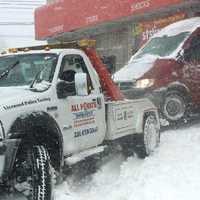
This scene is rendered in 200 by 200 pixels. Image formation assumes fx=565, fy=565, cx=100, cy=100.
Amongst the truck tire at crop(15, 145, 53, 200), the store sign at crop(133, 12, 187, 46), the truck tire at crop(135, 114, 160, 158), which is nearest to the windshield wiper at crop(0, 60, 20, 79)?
the truck tire at crop(15, 145, 53, 200)

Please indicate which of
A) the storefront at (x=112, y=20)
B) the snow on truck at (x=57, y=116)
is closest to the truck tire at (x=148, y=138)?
the snow on truck at (x=57, y=116)

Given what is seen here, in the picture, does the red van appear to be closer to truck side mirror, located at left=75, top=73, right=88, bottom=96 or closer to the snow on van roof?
the snow on van roof

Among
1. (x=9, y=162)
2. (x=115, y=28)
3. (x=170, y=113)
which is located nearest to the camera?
(x=9, y=162)

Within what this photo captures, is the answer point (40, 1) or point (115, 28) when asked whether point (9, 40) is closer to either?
point (40, 1)

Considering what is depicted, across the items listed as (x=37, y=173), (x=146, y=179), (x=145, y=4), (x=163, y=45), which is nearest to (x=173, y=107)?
(x=163, y=45)

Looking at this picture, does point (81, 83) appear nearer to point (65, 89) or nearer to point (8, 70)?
point (65, 89)

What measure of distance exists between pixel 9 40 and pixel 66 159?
59.3m

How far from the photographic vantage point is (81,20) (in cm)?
2464

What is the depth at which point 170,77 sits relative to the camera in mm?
11625

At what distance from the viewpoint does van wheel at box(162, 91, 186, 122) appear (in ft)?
38.0

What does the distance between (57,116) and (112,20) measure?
52.2 feet

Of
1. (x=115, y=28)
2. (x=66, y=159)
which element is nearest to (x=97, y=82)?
(x=66, y=159)

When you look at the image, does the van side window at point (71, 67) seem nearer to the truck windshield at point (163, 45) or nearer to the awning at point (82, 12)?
the truck windshield at point (163, 45)

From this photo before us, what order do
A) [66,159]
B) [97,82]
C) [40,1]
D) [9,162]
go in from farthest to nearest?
[40,1], [97,82], [66,159], [9,162]
